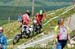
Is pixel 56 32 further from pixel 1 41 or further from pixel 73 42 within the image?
pixel 73 42

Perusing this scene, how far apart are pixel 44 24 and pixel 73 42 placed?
341 inches

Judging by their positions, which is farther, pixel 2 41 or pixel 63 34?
pixel 2 41

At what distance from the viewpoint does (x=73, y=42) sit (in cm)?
2367

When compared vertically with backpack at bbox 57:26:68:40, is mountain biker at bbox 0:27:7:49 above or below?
below

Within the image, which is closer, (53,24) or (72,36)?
(72,36)

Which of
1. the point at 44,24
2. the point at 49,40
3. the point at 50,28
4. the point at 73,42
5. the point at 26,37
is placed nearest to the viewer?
the point at 73,42

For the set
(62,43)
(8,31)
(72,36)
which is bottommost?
(8,31)

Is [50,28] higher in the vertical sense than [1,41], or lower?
lower

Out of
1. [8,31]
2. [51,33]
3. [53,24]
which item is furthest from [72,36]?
[8,31]

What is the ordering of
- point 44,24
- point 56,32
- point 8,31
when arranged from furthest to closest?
point 8,31, point 44,24, point 56,32

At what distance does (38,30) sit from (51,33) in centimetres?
111

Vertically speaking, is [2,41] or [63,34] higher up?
[63,34]

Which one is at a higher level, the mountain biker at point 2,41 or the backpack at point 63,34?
the backpack at point 63,34

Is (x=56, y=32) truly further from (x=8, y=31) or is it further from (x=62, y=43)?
(x=8, y=31)
